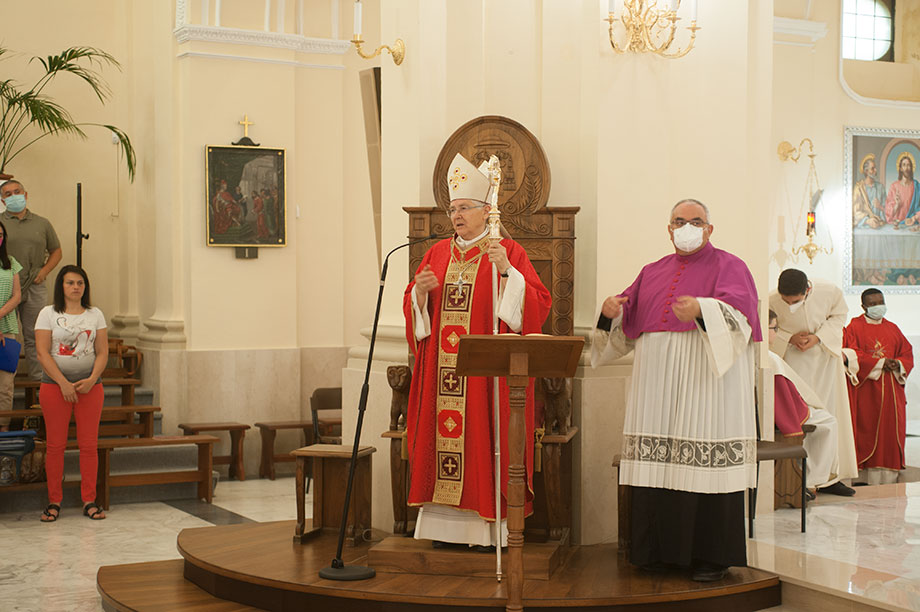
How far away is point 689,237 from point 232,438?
554cm

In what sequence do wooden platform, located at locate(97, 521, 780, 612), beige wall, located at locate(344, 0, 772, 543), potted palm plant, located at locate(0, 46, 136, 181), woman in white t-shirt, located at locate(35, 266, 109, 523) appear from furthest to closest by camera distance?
potted palm plant, located at locate(0, 46, 136, 181) → woman in white t-shirt, located at locate(35, 266, 109, 523) → beige wall, located at locate(344, 0, 772, 543) → wooden platform, located at locate(97, 521, 780, 612)

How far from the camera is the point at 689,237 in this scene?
17.4ft

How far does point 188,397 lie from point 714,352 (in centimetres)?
611

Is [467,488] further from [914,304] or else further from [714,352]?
[914,304]

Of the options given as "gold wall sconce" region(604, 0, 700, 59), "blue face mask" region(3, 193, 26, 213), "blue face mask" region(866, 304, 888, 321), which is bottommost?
"blue face mask" region(866, 304, 888, 321)

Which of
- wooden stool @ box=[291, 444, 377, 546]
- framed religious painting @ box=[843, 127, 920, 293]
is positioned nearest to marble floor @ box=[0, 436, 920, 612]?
wooden stool @ box=[291, 444, 377, 546]

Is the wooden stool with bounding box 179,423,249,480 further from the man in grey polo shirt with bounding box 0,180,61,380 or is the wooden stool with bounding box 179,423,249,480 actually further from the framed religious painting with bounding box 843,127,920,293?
the framed religious painting with bounding box 843,127,920,293

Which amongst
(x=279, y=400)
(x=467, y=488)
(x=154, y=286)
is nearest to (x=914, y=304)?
(x=279, y=400)

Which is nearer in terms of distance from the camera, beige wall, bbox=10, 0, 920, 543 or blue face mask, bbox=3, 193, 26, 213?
beige wall, bbox=10, 0, 920, 543

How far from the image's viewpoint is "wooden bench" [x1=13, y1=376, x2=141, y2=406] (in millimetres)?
9188

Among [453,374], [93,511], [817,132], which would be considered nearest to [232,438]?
[93,511]

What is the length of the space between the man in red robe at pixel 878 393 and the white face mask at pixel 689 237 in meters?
5.58

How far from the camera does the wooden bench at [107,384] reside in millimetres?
9188

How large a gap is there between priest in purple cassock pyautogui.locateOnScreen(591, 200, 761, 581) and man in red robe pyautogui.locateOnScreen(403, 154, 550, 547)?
1.70 ft
